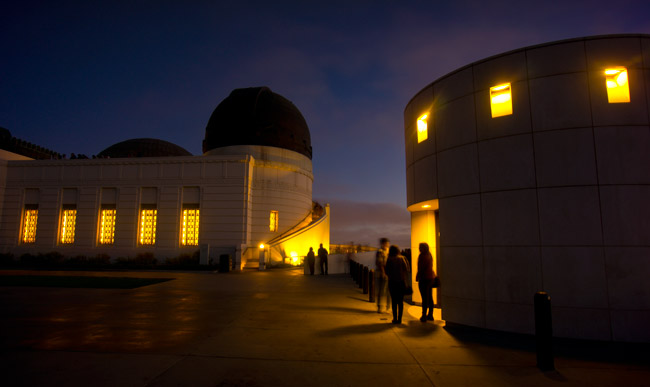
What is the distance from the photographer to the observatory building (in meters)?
27.6

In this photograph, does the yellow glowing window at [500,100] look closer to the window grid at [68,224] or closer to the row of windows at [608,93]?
the row of windows at [608,93]

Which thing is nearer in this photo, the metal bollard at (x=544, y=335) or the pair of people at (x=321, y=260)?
the metal bollard at (x=544, y=335)

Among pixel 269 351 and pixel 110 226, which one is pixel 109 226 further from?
pixel 269 351

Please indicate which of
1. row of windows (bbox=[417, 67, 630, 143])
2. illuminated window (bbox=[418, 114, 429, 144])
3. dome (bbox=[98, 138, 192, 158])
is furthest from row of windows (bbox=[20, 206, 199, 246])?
row of windows (bbox=[417, 67, 630, 143])

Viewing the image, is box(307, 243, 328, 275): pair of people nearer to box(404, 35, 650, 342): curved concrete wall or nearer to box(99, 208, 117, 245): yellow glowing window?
box(404, 35, 650, 342): curved concrete wall

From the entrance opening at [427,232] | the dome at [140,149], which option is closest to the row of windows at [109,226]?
the dome at [140,149]

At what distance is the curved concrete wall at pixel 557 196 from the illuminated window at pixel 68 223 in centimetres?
3175

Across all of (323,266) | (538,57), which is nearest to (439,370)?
(538,57)

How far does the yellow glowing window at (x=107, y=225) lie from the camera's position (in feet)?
93.7

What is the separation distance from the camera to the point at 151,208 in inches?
1115

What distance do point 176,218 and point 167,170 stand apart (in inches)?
158

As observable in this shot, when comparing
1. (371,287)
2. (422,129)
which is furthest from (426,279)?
(422,129)

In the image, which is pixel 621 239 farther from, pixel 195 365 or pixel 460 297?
pixel 195 365

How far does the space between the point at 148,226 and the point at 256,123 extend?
13.5m
